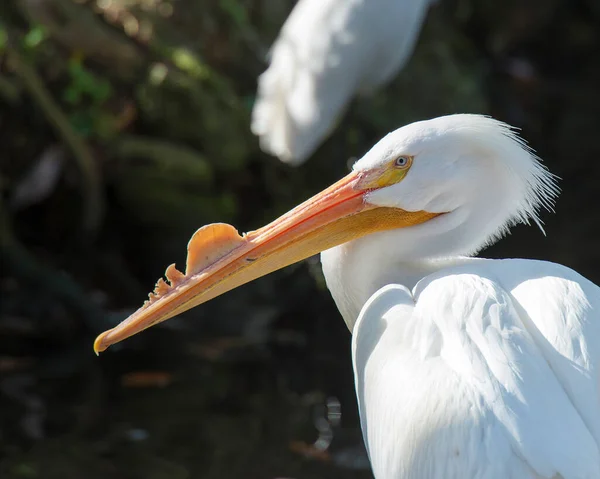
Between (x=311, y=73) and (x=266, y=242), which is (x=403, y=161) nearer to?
(x=266, y=242)

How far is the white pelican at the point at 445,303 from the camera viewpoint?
2.39m

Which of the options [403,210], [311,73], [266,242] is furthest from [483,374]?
[311,73]

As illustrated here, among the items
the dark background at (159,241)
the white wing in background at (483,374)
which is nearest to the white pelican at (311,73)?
the dark background at (159,241)

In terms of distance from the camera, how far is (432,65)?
8.05 m

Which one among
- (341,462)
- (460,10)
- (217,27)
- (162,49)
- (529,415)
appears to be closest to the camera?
(529,415)

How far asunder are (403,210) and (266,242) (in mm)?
375

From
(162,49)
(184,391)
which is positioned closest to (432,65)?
(162,49)

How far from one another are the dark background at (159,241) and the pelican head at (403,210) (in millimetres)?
1610

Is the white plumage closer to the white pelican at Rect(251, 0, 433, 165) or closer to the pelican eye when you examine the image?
the pelican eye

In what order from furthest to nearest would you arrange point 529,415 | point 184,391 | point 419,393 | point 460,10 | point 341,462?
point 460,10 < point 184,391 < point 341,462 < point 419,393 < point 529,415

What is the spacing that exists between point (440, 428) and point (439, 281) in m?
0.43

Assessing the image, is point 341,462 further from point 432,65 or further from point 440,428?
point 432,65

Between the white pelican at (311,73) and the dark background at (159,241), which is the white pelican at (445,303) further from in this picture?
the white pelican at (311,73)

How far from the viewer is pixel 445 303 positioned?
2.63 m
